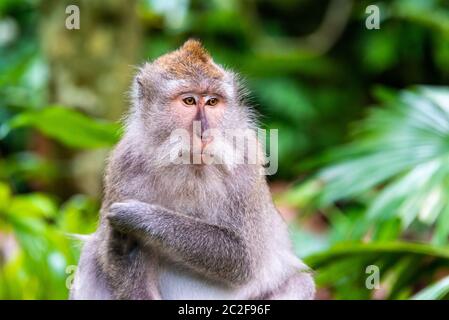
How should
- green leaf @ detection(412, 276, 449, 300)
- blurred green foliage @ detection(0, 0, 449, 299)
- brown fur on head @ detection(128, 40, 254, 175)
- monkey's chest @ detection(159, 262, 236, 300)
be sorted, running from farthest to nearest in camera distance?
blurred green foliage @ detection(0, 0, 449, 299), green leaf @ detection(412, 276, 449, 300), monkey's chest @ detection(159, 262, 236, 300), brown fur on head @ detection(128, 40, 254, 175)

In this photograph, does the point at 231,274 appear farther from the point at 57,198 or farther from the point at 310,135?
the point at 310,135

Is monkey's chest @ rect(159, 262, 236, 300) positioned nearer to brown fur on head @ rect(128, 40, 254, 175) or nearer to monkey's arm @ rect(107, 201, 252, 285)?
monkey's arm @ rect(107, 201, 252, 285)

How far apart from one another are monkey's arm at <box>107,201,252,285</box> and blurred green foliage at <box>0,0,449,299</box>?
1048 mm

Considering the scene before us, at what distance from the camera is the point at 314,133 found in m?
Result: 10.9

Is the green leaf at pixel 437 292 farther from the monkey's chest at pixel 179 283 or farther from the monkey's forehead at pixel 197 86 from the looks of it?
the monkey's forehead at pixel 197 86

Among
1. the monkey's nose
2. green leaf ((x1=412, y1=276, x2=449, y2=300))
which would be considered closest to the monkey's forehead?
the monkey's nose

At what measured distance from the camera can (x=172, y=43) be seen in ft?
32.9

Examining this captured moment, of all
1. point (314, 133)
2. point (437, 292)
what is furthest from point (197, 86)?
point (314, 133)

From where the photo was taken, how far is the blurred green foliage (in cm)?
484

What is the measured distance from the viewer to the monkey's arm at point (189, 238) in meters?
3.22

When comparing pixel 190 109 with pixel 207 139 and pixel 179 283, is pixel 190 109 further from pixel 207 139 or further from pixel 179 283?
pixel 179 283

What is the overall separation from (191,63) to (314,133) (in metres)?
7.61

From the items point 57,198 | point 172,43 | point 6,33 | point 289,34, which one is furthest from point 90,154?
point 289,34
